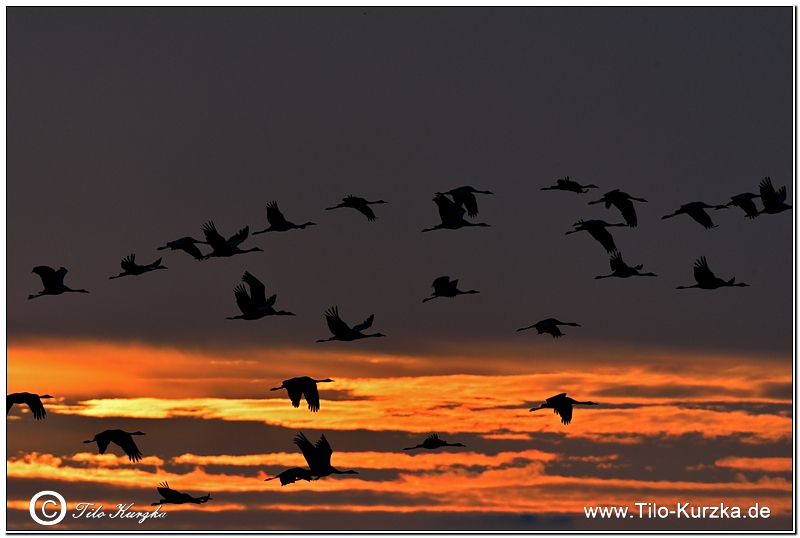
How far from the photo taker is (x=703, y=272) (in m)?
48.2

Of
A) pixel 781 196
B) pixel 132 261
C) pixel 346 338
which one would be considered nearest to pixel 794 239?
pixel 781 196

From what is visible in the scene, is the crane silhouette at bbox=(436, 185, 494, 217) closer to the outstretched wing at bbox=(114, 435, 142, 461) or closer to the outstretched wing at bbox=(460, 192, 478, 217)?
the outstretched wing at bbox=(460, 192, 478, 217)

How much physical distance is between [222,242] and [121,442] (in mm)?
7068

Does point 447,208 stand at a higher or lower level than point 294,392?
higher

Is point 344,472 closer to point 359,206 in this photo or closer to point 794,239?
point 359,206

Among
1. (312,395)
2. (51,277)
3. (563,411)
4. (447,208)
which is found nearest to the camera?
(312,395)

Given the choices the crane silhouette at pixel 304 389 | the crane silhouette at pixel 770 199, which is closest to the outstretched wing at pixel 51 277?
the crane silhouette at pixel 304 389

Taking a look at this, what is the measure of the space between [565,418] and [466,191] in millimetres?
8070

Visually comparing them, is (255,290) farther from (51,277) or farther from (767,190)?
(767,190)

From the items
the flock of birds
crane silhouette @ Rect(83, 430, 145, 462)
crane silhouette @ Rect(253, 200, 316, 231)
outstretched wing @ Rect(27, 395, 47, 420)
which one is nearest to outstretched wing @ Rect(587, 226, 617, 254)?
the flock of birds

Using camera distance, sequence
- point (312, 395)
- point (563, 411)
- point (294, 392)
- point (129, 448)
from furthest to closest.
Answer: point (563, 411), point (129, 448), point (312, 395), point (294, 392)

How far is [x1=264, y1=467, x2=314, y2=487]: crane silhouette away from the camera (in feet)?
148

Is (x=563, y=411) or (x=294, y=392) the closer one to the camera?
(x=294, y=392)

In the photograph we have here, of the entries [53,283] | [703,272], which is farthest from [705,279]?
[53,283]
